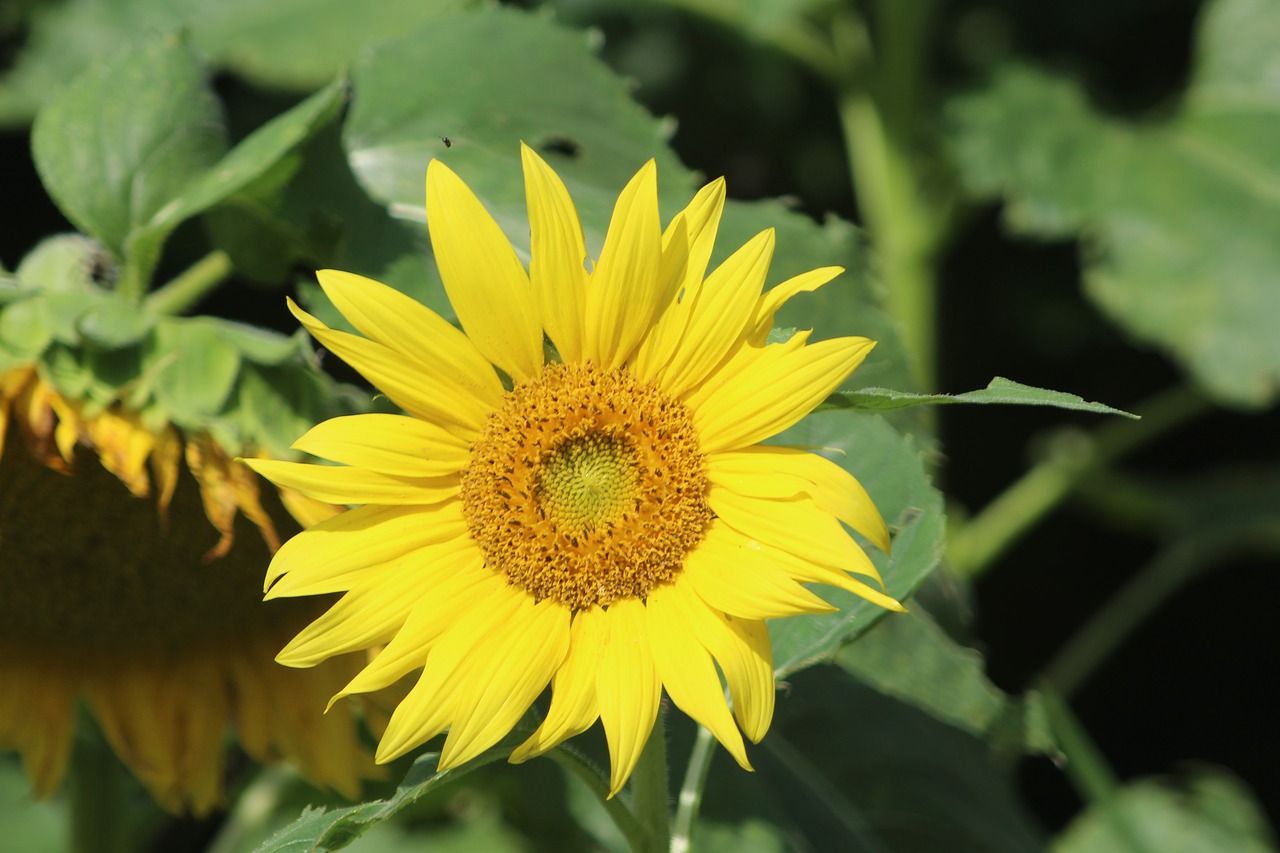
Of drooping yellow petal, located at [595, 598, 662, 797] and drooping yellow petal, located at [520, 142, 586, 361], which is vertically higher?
drooping yellow petal, located at [520, 142, 586, 361]

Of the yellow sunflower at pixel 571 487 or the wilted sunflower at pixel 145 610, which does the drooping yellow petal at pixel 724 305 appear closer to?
the yellow sunflower at pixel 571 487

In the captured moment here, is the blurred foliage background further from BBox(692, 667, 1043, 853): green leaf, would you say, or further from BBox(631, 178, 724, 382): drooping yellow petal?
BBox(631, 178, 724, 382): drooping yellow petal

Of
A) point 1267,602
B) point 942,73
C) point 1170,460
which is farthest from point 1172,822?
point 942,73

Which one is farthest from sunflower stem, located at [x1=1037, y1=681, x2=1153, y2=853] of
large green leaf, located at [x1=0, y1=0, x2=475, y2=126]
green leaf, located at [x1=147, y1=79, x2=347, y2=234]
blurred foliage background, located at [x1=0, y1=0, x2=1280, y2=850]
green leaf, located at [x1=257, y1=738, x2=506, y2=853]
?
large green leaf, located at [x1=0, y1=0, x2=475, y2=126]

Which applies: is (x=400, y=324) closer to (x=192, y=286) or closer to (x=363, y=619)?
(x=363, y=619)

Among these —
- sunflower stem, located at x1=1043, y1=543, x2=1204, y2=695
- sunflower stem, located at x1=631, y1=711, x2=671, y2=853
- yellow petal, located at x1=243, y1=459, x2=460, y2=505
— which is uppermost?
yellow petal, located at x1=243, y1=459, x2=460, y2=505

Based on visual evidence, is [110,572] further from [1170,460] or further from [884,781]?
[1170,460]

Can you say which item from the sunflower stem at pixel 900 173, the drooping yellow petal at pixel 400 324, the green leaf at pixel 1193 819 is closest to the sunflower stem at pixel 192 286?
the drooping yellow petal at pixel 400 324

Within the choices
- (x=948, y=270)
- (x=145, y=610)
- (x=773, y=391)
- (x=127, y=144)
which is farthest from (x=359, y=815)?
(x=948, y=270)
